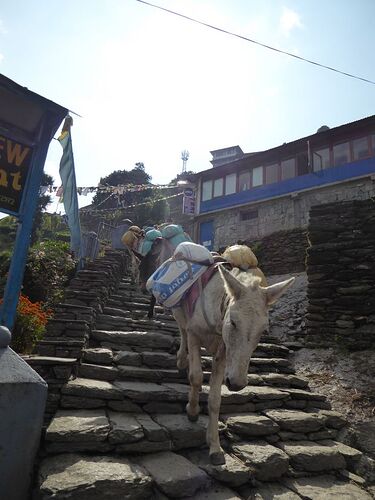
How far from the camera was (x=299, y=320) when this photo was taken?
27.9 feet

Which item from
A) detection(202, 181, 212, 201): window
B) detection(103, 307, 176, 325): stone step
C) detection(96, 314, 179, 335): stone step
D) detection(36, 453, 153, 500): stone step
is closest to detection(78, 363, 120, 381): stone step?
detection(36, 453, 153, 500): stone step

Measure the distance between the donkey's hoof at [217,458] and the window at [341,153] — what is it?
20.2m

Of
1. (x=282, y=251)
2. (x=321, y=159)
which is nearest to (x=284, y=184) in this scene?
(x=321, y=159)

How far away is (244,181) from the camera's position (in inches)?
926

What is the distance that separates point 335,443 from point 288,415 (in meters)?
0.63

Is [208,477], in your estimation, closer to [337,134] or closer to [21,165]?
[21,165]

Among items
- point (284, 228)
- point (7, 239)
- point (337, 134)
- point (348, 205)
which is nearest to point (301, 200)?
point (284, 228)

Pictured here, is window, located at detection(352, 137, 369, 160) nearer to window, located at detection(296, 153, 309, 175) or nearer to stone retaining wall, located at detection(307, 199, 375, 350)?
window, located at detection(296, 153, 309, 175)

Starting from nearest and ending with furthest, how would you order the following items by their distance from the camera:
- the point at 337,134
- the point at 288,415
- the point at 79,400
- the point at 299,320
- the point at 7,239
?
the point at 79,400 → the point at 288,415 → the point at 299,320 → the point at 337,134 → the point at 7,239

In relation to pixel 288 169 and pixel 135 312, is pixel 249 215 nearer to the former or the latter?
pixel 288 169

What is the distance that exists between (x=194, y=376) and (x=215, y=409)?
1.30 ft

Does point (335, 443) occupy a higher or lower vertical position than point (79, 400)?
lower

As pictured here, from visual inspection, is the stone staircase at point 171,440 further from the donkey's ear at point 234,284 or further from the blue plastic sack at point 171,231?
the blue plastic sack at point 171,231

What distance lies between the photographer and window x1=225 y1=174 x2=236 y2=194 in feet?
78.7
